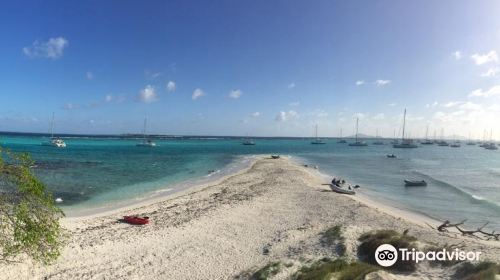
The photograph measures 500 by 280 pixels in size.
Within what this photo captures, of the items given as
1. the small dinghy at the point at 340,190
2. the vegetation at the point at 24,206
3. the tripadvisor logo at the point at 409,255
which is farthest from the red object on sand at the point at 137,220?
the small dinghy at the point at 340,190

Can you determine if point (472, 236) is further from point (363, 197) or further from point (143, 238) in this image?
point (143, 238)

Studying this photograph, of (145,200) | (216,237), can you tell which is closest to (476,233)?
(216,237)

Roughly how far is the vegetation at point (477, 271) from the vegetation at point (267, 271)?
6.58m

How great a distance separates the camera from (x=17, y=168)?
1036 centimetres

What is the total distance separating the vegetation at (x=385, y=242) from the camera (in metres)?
14.0

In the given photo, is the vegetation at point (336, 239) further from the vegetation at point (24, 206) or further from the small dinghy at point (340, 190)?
the small dinghy at point (340, 190)

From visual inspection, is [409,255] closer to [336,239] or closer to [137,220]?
[336,239]

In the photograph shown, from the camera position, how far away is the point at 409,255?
14336 millimetres

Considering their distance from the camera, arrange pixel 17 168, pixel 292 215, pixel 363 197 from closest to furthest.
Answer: pixel 17 168 < pixel 292 215 < pixel 363 197

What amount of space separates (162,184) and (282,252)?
91.1 ft

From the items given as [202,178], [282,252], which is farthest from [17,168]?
[202,178]

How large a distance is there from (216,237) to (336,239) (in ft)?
21.3

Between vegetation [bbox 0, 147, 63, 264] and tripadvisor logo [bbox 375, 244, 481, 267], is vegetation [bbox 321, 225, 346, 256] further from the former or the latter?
vegetation [bbox 0, 147, 63, 264]

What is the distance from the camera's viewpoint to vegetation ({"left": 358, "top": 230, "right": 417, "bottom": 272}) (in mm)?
14000
